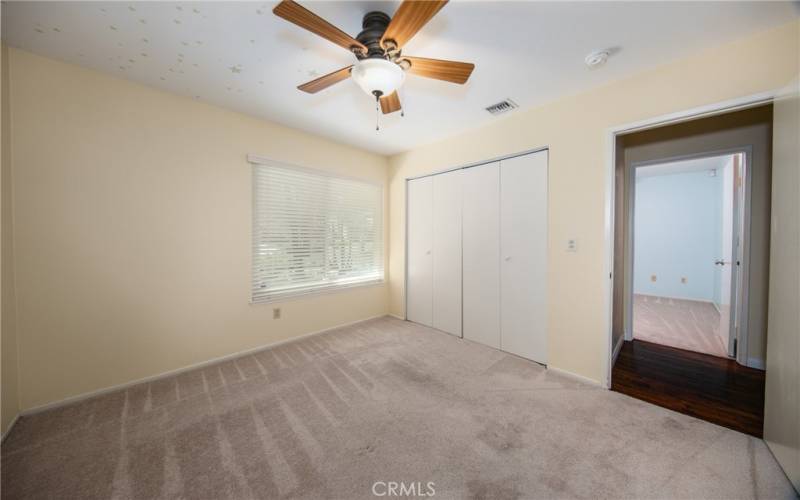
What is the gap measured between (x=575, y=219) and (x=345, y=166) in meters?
2.86

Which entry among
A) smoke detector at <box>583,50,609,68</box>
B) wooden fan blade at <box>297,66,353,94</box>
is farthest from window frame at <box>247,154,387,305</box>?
smoke detector at <box>583,50,609,68</box>

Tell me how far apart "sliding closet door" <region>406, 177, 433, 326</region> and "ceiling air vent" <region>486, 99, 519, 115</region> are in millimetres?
1240

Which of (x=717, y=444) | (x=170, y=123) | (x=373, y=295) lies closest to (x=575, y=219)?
(x=717, y=444)

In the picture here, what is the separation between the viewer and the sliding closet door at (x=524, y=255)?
2738 millimetres

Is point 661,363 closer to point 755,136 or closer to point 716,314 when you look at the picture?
point 755,136

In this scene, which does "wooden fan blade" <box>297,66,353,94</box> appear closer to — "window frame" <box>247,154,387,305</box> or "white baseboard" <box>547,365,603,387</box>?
"window frame" <box>247,154,387,305</box>

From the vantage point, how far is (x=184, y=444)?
1688 mm

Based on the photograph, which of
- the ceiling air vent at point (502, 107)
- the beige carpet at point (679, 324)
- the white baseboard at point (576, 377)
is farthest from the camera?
the beige carpet at point (679, 324)

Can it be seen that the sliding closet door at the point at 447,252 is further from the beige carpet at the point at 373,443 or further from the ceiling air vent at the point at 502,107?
the beige carpet at the point at 373,443

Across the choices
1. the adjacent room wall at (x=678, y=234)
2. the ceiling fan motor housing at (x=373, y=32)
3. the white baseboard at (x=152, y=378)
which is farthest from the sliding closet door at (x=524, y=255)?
the adjacent room wall at (x=678, y=234)
